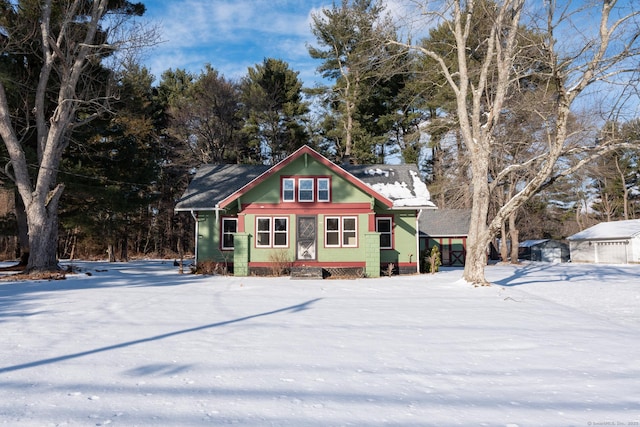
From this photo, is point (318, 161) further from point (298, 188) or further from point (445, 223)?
point (445, 223)

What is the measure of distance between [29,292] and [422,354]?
1073 centimetres

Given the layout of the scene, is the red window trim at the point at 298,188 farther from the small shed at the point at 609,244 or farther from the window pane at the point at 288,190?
the small shed at the point at 609,244

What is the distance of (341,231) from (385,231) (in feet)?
7.86

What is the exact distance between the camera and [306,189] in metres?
18.2

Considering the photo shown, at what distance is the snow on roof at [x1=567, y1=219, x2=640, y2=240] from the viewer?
3212cm

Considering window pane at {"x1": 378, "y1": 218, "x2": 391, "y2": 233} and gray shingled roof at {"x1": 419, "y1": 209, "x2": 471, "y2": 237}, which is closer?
window pane at {"x1": 378, "y1": 218, "x2": 391, "y2": 233}

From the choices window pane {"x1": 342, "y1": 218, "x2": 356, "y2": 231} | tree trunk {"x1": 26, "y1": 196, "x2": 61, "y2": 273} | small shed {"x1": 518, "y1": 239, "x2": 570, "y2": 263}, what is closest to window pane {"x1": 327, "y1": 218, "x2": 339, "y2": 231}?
window pane {"x1": 342, "y1": 218, "x2": 356, "y2": 231}

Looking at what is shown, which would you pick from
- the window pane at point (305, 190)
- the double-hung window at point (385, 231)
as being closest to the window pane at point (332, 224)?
the window pane at point (305, 190)

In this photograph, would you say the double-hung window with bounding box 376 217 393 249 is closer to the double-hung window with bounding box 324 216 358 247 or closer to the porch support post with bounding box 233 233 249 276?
the double-hung window with bounding box 324 216 358 247

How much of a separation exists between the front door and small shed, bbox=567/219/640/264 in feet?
88.9

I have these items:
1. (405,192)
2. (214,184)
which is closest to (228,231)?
(214,184)

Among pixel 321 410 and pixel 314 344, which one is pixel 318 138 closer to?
pixel 314 344

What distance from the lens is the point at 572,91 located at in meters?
12.4

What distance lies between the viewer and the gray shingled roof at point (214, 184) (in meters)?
19.2
